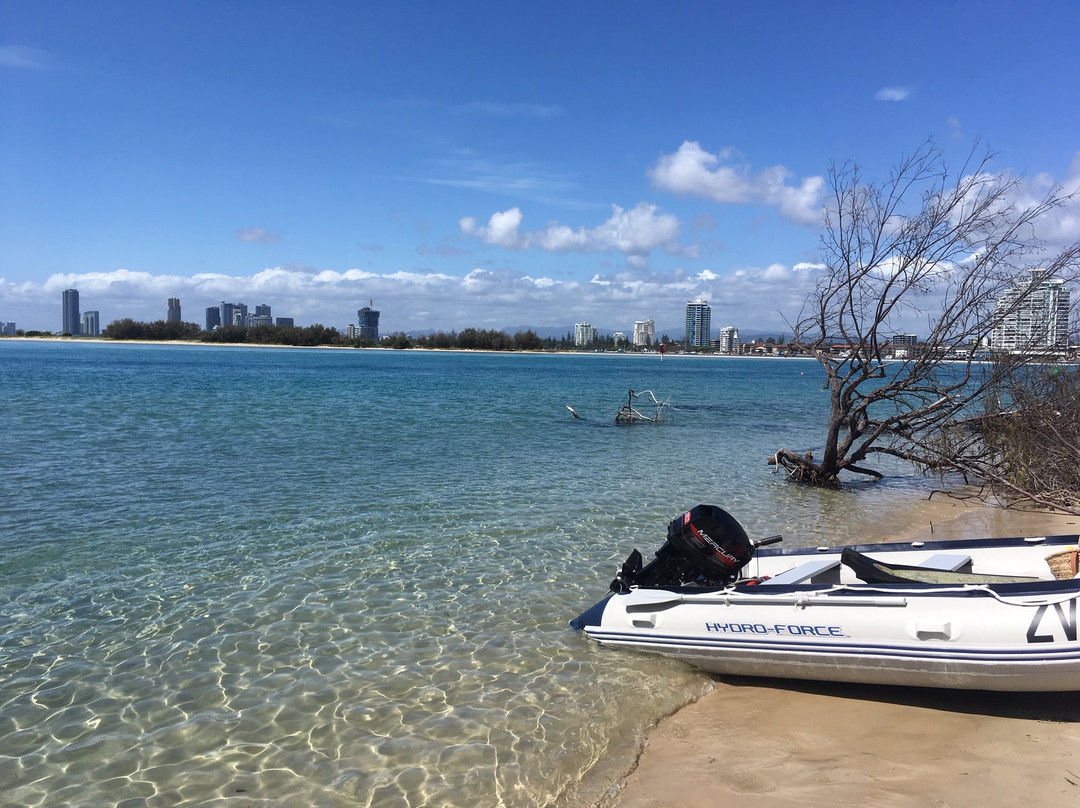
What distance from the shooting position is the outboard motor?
6035 millimetres

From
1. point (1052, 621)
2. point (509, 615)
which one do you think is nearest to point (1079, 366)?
point (1052, 621)

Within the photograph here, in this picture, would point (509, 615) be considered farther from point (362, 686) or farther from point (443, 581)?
point (362, 686)

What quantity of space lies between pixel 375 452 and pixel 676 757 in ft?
42.9

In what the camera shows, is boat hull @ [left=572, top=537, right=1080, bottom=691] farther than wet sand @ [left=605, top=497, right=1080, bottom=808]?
Yes

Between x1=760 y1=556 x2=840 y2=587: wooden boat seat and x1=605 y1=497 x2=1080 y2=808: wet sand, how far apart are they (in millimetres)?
874

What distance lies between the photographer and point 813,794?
3.80 m

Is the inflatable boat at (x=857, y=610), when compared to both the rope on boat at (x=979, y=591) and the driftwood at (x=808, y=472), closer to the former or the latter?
the rope on boat at (x=979, y=591)

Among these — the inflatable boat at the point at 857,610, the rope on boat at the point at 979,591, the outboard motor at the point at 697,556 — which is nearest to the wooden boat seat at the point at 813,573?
the inflatable boat at the point at 857,610

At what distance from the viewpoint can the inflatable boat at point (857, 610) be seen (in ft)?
14.6

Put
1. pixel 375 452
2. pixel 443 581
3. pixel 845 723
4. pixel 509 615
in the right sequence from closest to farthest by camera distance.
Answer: pixel 845 723, pixel 509 615, pixel 443 581, pixel 375 452

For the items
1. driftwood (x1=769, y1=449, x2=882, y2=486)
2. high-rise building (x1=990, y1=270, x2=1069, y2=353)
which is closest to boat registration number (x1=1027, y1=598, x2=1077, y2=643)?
high-rise building (x1=990, y1=270, x2=1069, y2=353)

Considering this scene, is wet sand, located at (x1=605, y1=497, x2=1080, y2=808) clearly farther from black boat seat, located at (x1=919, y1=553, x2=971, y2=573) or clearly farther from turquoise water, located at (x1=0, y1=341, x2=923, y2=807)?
black boat seat, located at (x1=919, y1=553, x2=971, y2=573)

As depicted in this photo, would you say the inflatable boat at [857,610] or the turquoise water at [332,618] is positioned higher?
the inflatable boat at [857,610]

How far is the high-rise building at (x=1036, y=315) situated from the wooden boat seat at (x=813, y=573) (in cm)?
789
